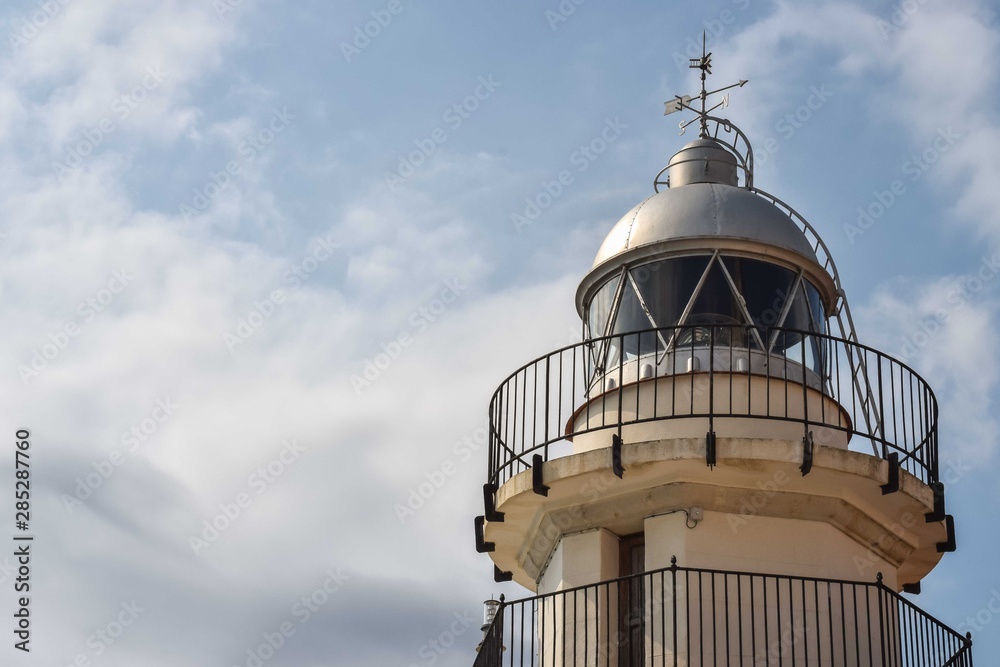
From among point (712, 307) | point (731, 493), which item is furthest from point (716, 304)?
point (731, 493)

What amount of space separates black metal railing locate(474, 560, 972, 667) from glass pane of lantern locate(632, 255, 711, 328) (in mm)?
2853

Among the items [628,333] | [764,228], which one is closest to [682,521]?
[628,333]

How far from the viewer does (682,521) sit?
16812mm

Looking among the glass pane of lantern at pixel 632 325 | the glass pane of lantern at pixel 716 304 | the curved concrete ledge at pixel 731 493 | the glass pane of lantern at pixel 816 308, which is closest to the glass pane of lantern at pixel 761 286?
the glass pane of lantern at pixel 716 304

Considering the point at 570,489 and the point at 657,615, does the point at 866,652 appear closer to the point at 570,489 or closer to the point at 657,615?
the point at 657,615

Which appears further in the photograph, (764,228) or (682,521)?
(764,228)

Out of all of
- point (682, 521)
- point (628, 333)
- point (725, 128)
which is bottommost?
point (682, 521)

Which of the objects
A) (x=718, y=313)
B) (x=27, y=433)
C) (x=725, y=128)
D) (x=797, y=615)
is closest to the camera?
(x=797, y=615)

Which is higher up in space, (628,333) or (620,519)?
(628,333)

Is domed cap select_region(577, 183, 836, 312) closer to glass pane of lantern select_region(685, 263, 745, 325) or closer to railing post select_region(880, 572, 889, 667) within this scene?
glass pane of lantern select_region(685, 263, 745, 325)

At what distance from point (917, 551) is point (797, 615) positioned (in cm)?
237

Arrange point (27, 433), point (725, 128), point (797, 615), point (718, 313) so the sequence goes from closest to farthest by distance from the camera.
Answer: point (797, 615), point (718, 313), point (725, 128), point (27, 433)

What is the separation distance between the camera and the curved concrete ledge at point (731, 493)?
16344 millimetres

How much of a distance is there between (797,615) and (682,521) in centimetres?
146
